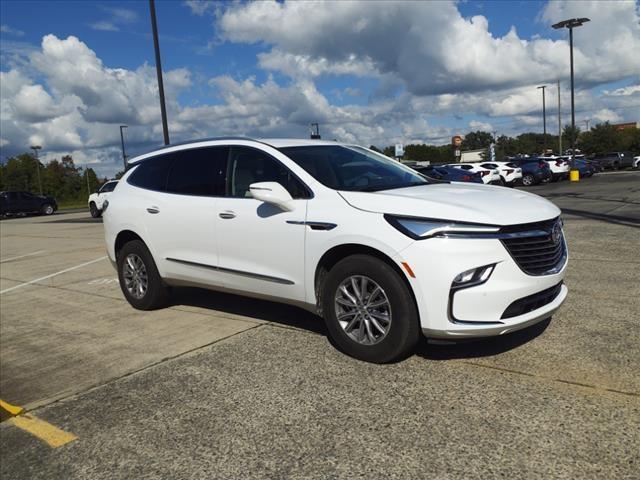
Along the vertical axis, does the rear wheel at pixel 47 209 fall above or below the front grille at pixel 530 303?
above

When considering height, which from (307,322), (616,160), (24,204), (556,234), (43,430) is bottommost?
(43,430)

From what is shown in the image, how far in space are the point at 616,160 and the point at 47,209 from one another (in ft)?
157

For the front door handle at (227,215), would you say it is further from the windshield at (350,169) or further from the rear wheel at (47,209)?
the rear wheel at (47,209)

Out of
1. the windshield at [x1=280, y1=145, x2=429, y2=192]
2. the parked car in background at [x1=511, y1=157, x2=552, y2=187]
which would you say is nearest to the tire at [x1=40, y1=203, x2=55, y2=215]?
the parked car in background at [x1=511, y1=157, x2=552, y2=187]

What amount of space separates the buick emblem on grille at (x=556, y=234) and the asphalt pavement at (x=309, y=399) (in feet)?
2.65

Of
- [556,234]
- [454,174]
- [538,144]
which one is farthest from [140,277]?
[538,144]

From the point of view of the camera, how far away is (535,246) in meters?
3.79

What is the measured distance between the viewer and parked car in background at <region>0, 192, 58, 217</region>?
35688mm

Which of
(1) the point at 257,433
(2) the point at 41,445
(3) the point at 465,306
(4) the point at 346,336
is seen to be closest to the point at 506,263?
(3) the point at 465,306

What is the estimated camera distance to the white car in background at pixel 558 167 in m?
32.7

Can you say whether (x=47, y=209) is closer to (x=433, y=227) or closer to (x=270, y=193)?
(x=270, y=193)

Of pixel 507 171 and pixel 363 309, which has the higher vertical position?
pixel 507 171

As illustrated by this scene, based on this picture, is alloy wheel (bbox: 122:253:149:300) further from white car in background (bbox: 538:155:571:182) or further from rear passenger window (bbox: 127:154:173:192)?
white car in background (bbox: 538:155:571:182)

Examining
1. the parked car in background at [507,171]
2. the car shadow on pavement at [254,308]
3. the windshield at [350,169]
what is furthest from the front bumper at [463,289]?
the parked car in background at [507,171]
